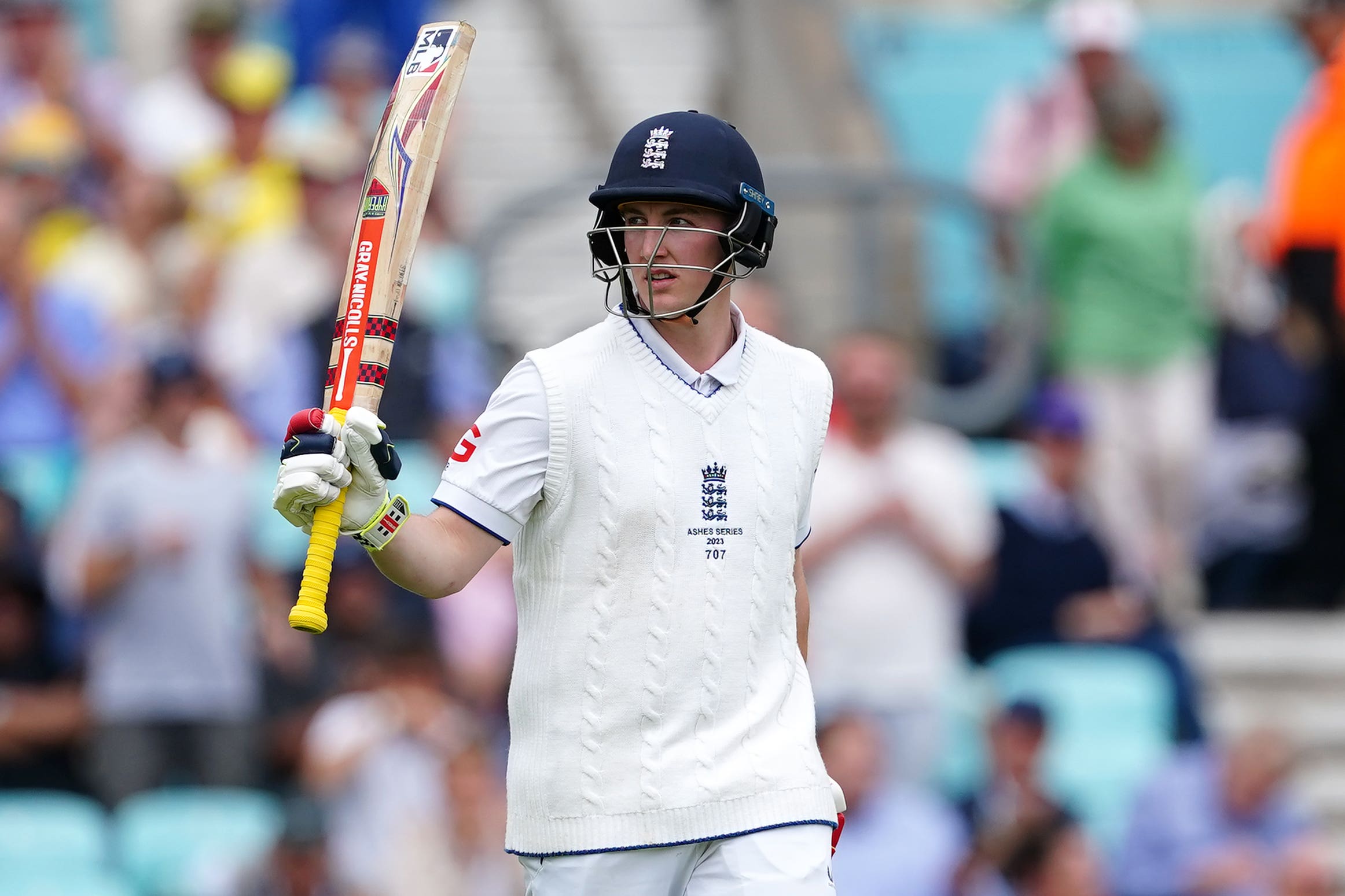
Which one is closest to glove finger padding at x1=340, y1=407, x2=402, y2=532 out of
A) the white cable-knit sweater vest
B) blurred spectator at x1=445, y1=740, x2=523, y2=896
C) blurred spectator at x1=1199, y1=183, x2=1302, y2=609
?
the white cable-knit sweater vest

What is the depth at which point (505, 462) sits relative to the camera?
3.89 m

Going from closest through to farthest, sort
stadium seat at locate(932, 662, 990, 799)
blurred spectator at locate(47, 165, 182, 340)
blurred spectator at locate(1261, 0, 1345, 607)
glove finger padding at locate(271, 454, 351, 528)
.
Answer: glove finger padding at locate(271, 454, 351, 528) < stadium seat at locate(932, 662, 990, 799) < blurred spectator at locate(47, 165, 182, 340) < blurred spectator at locate(1261, 0, 1345, 607)

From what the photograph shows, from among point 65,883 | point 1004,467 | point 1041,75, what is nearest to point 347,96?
point 1004,467

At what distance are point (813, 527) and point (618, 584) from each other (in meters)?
3.96

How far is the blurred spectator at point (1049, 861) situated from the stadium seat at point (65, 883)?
3174 millimetres

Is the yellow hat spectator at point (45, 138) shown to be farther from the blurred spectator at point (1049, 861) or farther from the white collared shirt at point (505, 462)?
the white collared shirt at point (505, 462)

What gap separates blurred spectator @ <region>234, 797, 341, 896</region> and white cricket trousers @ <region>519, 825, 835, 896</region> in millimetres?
3327

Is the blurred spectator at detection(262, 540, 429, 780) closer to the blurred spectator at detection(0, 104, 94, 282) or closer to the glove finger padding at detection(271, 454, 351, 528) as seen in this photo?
the blurred spectator at detection(0, 104, 94, 282)

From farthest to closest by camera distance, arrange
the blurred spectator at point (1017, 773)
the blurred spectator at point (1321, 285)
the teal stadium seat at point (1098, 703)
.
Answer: the blurred spectator at point (1321, 285) < the teal stadium seat at point (1098, 703) < the blurred spectator at point (1017, 773)

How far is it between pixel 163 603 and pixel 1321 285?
209 inches

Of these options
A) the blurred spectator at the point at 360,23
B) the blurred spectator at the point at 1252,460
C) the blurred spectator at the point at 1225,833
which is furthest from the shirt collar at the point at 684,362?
the blurred spectator at the point at 360,23

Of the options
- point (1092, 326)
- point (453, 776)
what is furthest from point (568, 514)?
point (1092, 326)

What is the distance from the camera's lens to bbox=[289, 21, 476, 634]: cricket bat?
12.9 ft

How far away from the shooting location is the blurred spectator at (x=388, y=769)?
736 cm
